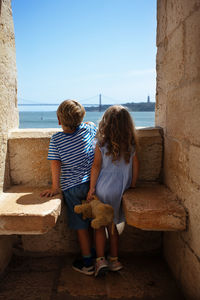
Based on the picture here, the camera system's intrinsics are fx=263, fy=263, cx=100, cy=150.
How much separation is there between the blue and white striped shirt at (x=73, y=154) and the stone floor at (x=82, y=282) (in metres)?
0.71

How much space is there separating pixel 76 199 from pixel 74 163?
286 millimetres

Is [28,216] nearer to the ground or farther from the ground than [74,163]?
nearer to the ground

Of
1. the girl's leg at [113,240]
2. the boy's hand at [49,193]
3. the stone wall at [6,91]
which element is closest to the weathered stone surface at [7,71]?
the stone wall at [6,91]

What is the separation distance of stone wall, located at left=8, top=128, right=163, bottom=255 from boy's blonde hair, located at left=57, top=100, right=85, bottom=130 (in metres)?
0.30

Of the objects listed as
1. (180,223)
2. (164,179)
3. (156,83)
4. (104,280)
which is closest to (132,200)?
(180,223)

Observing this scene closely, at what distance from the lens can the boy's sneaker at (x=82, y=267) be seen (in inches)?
82.7

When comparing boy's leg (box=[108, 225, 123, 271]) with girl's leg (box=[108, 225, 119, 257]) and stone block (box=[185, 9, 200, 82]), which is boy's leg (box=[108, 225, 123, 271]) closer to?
girl's leg (box=[108, 225, 119, 257])

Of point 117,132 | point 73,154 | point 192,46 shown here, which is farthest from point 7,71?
point 192,46

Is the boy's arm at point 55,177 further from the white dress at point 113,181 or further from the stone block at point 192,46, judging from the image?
the stone block at point 192,46

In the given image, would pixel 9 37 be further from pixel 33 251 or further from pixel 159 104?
pixel 33 251

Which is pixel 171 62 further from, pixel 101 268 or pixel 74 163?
pixel 101 268

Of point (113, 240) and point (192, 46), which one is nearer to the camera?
point (192, 46)

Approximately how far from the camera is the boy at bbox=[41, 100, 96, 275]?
207 centimetres

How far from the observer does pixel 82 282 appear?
2.01m
